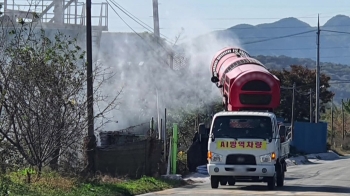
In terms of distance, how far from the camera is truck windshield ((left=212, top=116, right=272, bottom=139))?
868 inches

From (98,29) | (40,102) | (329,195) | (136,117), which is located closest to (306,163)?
(136,117)

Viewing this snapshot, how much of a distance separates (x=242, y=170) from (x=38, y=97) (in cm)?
634

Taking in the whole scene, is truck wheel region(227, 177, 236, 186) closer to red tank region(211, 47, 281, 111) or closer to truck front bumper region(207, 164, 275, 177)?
truck front bumper region(207, 164, 275, 177)

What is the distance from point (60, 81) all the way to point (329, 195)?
810 centimetres

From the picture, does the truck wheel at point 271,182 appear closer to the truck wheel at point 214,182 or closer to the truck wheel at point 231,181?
the truck wheel at point 231,181

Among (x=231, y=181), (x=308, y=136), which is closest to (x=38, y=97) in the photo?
(x=231, y=181)

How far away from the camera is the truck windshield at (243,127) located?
868 inches

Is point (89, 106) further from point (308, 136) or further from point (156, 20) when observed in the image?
point (308, 136)

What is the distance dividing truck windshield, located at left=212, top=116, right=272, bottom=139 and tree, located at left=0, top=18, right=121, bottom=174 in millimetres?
4106

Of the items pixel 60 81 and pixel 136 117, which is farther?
pixel 136 117

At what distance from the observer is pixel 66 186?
19.6 metres

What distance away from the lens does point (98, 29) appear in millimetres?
37562

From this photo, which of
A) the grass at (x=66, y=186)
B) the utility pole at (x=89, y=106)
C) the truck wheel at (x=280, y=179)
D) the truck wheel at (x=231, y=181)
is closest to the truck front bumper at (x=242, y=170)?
the truck wheel at (x=231, y=181)

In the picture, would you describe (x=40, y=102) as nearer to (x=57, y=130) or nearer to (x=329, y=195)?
A: (x=57, y=130)
